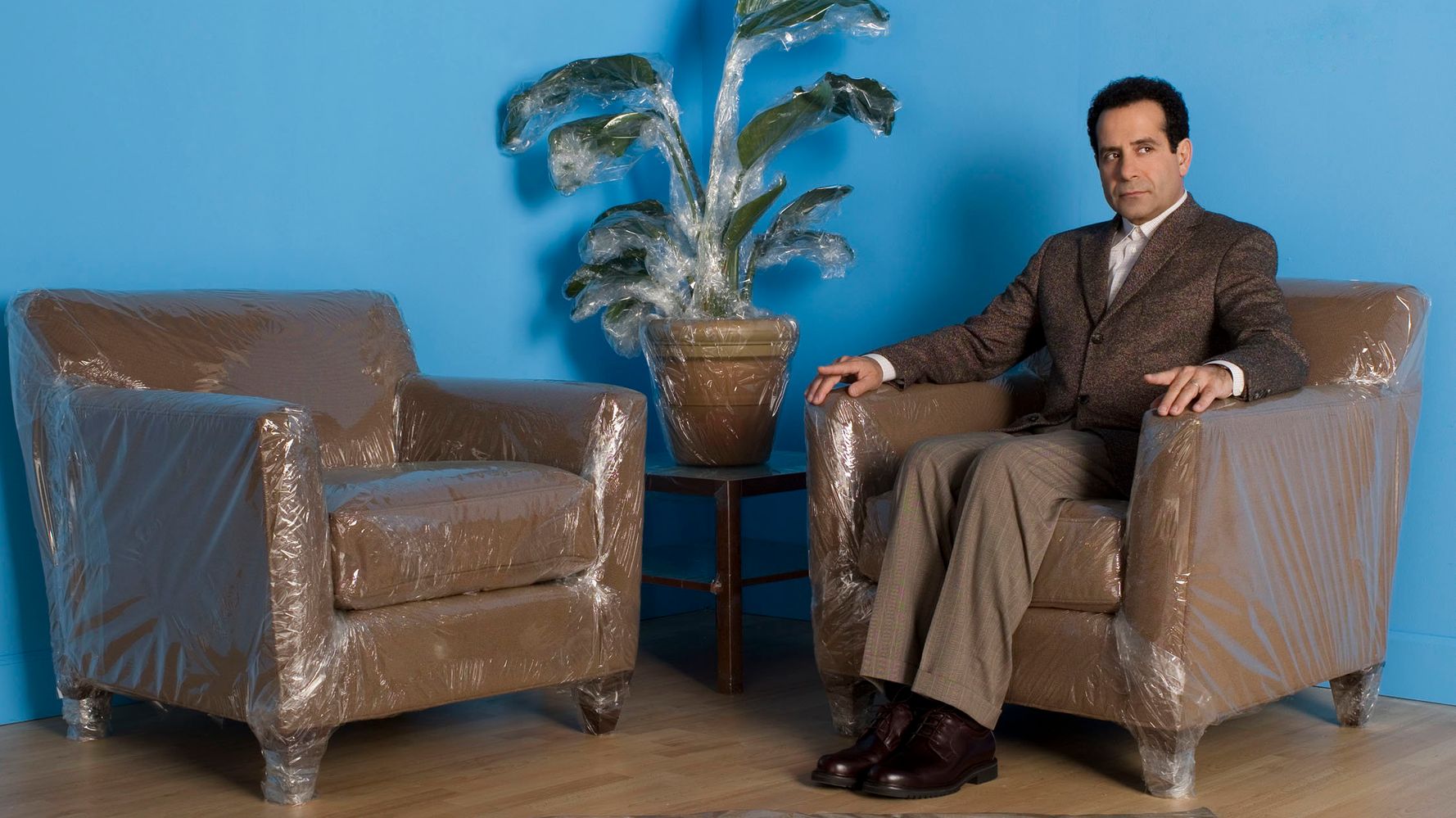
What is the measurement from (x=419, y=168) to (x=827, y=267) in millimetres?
901

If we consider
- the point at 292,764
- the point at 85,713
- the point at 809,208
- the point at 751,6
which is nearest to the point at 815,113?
the point at 809,208

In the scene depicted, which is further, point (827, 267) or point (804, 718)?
point (827, 267)

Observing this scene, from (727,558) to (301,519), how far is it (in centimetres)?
100

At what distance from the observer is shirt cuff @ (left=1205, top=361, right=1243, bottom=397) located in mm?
2166

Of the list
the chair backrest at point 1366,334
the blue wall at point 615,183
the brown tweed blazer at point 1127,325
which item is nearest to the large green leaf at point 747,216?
the blue wall at point 615,183

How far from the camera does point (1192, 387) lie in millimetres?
2121

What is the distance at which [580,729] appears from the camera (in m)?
2.61

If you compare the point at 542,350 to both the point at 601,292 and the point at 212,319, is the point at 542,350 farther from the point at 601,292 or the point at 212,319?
the point at 212,319

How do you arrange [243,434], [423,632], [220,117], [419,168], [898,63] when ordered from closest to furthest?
[243,434] < [423,632] < [220,117] < [419,168] < [898,63]

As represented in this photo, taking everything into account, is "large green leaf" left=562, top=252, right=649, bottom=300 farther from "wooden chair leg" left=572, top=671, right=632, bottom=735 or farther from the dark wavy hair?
the dark wavy hair

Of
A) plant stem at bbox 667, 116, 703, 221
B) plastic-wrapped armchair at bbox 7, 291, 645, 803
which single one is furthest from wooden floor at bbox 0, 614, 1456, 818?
plant stem at bbox 667, 116, 703, 221

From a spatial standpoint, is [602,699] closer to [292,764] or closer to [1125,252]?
[292,764]

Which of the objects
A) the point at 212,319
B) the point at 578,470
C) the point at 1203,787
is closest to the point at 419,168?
the point at 212,319

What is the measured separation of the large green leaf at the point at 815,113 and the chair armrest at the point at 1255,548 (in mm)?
1183
